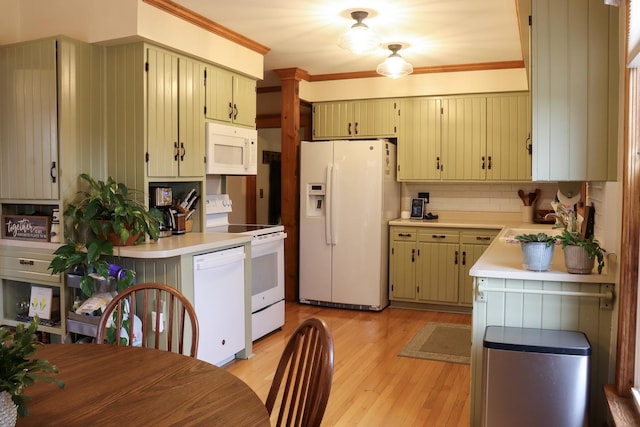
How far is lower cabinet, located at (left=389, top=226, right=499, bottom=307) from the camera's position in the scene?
17.2 ft

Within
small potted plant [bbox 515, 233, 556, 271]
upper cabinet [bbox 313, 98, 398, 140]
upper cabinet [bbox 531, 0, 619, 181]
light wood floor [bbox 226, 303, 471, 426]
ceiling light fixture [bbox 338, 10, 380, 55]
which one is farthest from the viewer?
upper cabinet [bbox 313, 98, 398, 140]

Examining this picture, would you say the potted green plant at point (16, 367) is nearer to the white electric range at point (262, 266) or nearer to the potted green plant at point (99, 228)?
the potted green plant at point (99, 228)

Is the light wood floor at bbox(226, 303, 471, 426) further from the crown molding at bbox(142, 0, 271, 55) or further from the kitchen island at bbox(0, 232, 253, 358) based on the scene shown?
the crown molding at bbox(142, 0, 271, 55)

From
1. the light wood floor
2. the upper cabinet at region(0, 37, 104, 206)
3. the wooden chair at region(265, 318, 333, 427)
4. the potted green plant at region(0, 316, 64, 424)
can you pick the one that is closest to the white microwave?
the upper cabinet at region(0, 37, 104, 206)

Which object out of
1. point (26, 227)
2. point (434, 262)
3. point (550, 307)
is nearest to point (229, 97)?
point (26, 227)

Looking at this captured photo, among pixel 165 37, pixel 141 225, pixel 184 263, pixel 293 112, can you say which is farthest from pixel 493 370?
pixel 293 112

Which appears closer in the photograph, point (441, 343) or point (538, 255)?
point (538, 255)

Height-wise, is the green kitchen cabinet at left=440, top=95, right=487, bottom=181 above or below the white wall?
below

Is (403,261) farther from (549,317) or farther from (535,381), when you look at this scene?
(535,381)

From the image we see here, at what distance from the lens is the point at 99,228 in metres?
3.20

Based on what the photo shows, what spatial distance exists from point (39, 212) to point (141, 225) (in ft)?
3.11

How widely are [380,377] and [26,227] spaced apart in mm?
2489

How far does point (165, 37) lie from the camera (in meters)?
3.57

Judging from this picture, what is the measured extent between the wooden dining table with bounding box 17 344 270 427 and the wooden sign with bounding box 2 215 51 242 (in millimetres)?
1894
